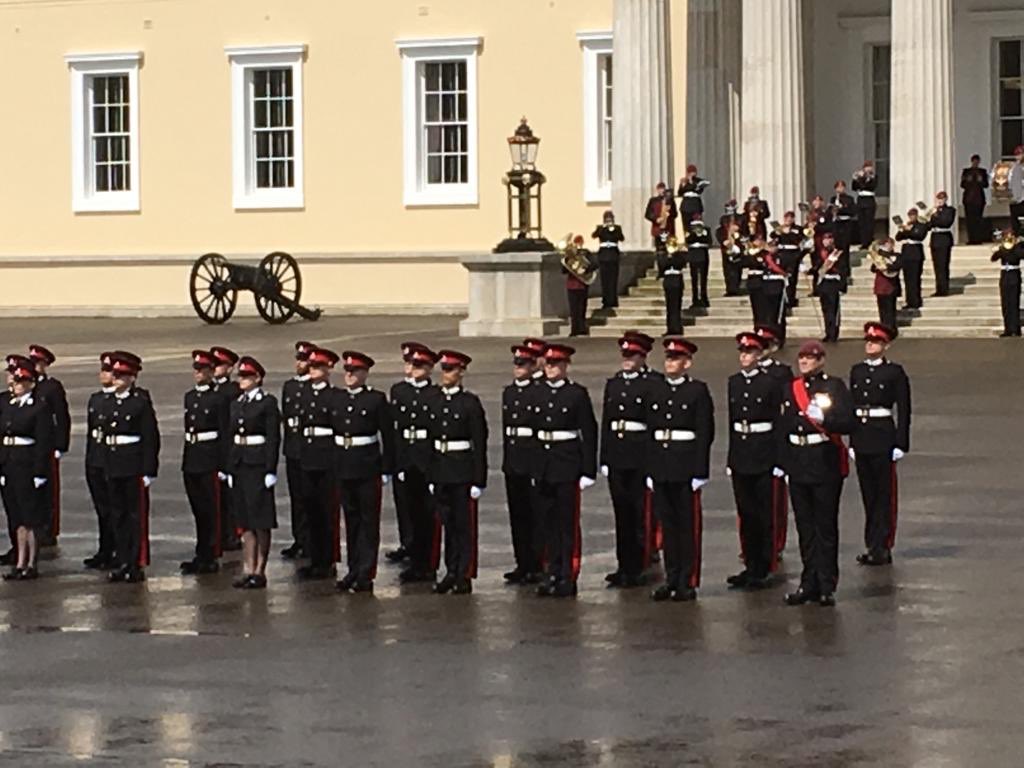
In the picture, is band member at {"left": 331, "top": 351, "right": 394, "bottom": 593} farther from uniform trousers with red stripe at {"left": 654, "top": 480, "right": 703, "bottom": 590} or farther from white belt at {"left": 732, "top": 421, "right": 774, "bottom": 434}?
white belt at {"left": 732, "top": 421, "right": 774, "bottom": 434}

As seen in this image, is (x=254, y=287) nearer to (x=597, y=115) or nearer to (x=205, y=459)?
(x=597, y=115)

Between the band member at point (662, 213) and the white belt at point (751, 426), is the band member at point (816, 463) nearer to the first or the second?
the white belt at point (751, 426)

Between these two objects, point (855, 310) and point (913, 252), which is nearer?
point (913, 252)

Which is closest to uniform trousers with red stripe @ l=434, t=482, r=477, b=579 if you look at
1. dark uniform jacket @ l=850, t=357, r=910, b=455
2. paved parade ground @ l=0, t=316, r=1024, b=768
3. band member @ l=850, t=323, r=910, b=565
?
paved parade ground @ l=0, t=316, r=1024, b=768

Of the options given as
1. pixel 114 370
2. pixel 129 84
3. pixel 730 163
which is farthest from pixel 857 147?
pixel 114 370

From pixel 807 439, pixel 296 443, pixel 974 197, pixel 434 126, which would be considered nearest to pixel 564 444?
pixel 807 439

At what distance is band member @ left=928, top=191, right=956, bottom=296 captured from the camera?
3478cm

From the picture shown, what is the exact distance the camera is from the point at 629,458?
1662 cm

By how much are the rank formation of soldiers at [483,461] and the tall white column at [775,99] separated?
2045cm

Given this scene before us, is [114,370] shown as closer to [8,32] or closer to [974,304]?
[974,304]

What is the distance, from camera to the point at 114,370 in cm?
1753

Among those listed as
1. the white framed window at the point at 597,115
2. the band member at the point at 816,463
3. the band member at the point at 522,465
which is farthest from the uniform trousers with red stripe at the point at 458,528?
the white framed window at the point at 597,115

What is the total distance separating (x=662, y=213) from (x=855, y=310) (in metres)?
3.50

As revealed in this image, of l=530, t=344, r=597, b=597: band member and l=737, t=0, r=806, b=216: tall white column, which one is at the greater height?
l=737, t=0, r=806, b=216: tall white column
